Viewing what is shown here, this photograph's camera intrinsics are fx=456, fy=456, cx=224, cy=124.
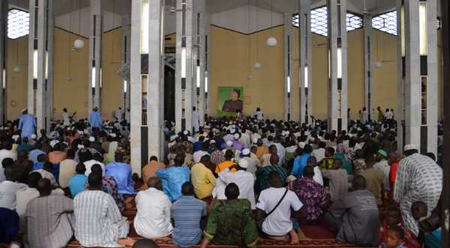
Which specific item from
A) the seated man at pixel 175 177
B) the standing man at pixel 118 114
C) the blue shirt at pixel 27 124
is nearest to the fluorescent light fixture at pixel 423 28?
the seated man at pixel 175 177

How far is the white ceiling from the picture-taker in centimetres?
1834

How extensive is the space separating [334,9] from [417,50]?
4.60 m

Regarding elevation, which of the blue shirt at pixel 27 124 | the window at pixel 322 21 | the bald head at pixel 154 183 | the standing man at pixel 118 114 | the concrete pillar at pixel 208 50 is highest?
the window at pixel 322 21

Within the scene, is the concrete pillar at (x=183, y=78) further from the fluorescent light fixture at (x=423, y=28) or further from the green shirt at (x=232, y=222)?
the green shirt at (x=232, y=222)

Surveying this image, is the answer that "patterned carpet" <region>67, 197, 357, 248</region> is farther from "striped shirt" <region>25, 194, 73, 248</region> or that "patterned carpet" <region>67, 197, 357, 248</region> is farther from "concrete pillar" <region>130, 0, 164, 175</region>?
"concrete pillar" <region>130, 0, 164, 175</region>

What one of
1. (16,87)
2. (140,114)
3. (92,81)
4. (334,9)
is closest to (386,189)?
(140,114)

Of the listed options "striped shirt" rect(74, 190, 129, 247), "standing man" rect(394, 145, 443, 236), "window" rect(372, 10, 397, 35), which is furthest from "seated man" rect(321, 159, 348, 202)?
"window" rect(372, 10, 397, 35)

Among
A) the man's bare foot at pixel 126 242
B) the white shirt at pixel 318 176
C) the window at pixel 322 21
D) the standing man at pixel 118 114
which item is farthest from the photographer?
the window at pixel 322 21

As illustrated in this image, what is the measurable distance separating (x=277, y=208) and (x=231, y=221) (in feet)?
1.73

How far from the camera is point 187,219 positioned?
13.4ft

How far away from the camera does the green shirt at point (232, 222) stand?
387 centimetres

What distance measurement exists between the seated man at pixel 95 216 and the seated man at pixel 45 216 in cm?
14

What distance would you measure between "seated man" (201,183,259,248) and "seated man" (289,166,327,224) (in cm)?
96

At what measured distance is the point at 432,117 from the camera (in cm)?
800
